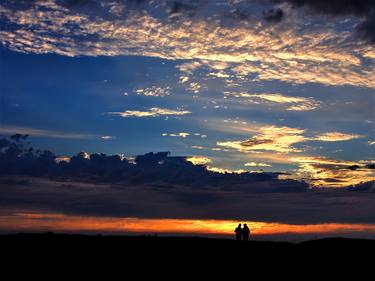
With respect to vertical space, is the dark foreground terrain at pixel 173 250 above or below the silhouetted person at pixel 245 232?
below

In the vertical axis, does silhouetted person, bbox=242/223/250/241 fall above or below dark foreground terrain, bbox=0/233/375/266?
above

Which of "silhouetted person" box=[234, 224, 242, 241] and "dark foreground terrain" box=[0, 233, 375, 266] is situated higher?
"silhouetted person" box=[234, 224, 242, 241]

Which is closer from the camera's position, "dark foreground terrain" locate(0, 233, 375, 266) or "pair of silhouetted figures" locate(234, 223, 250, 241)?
"dark foreground terrain" locate(0, 233, 375, 266)

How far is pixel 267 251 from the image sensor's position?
4881 centimetres

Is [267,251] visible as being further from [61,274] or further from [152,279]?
[61,274]

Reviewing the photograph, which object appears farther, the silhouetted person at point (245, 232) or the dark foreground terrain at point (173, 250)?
the silhouetted person at point (245, 232)

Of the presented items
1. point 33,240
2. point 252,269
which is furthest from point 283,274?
point 33,240

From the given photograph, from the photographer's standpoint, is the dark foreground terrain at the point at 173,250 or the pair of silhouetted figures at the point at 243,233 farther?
the pair of silhouetted figures at the point at 243,233

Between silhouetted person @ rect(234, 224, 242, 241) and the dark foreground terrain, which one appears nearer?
the dark foreground terrain

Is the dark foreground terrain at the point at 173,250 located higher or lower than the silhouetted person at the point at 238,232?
lower

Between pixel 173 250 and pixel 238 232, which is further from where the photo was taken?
pixel 238 232

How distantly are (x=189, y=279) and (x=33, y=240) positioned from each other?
1930 cm

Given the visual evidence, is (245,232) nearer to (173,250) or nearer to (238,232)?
(238,232)

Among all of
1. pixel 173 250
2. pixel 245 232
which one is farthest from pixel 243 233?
pixel 173 250
